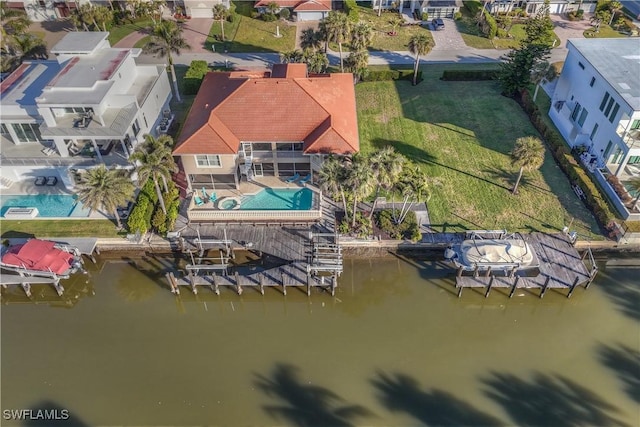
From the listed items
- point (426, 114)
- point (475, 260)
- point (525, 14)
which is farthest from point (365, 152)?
point (525, 14)

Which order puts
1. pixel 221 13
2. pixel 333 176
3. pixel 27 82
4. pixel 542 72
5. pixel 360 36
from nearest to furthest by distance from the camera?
1. pixel 333 176
2. pixel 27 82
3. pixel 542 72
4. pixel 360 36
5. pixel 221 13

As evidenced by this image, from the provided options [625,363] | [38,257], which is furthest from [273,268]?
[625,363]

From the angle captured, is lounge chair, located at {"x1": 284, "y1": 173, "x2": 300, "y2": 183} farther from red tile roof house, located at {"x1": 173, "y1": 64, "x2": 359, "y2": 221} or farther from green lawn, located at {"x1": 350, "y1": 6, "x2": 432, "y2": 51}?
green lawn, located at {"x1": 350, "y1": 6, "x2": 432, "y2": 51}

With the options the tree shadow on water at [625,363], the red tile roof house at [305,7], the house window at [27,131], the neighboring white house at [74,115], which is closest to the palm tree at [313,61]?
the neighboring white house at [74,115]

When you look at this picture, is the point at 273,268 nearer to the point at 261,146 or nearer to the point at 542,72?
the point at 261,146

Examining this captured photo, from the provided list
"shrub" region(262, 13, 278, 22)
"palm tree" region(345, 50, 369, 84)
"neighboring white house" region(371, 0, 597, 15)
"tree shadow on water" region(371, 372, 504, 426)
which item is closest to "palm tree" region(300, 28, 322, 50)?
"palm tree" region(345, 50, 369, 84)

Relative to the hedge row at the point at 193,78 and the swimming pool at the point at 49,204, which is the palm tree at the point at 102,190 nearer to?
the swimming pool at the point at 49,204
